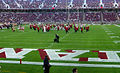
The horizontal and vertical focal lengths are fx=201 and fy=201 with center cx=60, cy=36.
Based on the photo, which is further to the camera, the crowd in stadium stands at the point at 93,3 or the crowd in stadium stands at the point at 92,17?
the crowd in stadium stands at the point at 93,3

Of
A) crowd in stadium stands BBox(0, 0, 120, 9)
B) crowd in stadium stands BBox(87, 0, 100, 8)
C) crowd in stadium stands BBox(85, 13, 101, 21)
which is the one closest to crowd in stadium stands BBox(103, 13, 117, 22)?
crowd in stadium stands BBox(85, 13, 101, 21)

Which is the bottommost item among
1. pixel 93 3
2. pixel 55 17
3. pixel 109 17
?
pixel 109 17

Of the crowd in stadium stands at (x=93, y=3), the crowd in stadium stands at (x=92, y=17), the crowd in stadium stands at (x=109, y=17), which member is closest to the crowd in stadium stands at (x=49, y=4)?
the crowd in stadium stands at (x=93, y=3)

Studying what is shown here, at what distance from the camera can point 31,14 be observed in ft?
212

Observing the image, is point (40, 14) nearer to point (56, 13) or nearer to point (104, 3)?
point (56, 13)

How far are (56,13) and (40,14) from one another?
5152 millimetres

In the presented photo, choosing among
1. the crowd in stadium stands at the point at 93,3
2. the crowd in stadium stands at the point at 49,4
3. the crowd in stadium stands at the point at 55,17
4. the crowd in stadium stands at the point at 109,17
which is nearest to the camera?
the crowd in stadium stands at the point at 109,17

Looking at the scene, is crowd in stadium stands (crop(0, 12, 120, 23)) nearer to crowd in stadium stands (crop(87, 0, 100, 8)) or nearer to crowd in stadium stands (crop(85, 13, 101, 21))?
crowd in stadium stands (crop(85, 13, 101, 21))

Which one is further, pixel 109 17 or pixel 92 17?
pixel 92 17

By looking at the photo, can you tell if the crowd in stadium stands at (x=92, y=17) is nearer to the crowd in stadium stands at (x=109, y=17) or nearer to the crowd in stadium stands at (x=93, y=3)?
the crowd in stadium stands at (x=109, y=17)

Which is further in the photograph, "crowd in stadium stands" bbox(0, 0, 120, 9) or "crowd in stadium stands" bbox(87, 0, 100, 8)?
"crowd in stadium stands" bbox(0, 0, 120, 9)

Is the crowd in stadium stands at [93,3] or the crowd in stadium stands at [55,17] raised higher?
the crowd in stadium stands at [93,3]

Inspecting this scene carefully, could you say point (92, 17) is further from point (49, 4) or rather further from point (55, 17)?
point (49, 4)

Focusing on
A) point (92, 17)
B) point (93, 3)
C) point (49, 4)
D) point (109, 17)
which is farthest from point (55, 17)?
point (109, 17)
